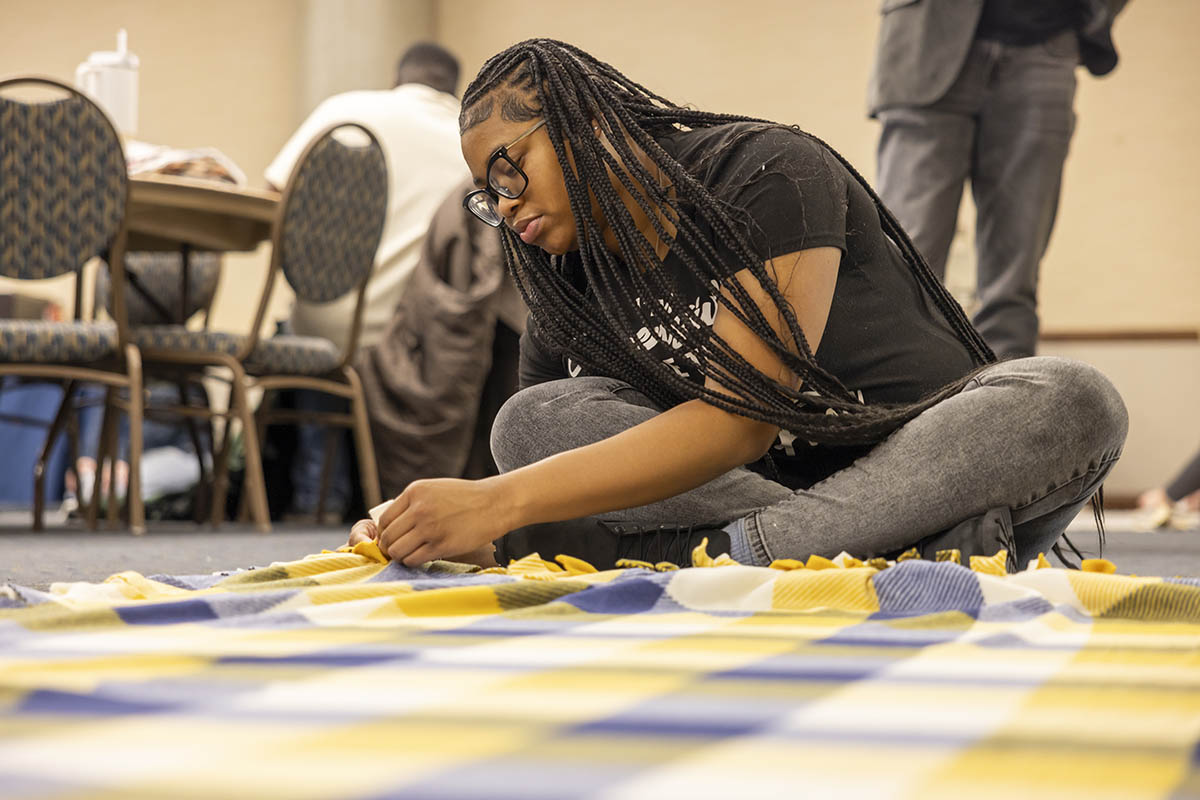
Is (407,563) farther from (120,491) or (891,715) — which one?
(120,491)

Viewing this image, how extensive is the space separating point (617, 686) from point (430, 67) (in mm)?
3247

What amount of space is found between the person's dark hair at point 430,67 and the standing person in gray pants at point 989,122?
5.25 ft

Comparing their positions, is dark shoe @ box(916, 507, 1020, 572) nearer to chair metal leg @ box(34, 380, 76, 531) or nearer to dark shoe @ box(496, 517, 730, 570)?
dark shoe @ box(496, 517, 730, 570)

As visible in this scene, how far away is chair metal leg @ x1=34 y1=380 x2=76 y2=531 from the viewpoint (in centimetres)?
→ 275

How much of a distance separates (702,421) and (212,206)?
1.83m

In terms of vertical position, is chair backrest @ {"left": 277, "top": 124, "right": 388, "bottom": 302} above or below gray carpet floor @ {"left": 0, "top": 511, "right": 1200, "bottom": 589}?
above

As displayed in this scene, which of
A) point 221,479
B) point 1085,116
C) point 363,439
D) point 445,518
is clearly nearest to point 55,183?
point 221,479

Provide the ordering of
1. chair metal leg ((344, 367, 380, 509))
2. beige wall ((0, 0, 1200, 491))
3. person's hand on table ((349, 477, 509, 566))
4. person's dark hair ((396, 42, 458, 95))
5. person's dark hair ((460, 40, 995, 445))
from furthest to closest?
beige wall ((0, 0, 1200, 491))
person's dark hair ((396, 42, 458, 95))
chair metal leg ((344, 367, 380, 509))
person's dark hair ((460, 40, 995, 445))
person's hand on table ((349, 477, 509, 566))

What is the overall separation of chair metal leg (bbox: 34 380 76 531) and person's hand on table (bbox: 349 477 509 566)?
6.34 feet

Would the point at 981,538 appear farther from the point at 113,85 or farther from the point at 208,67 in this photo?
→ the point at 208,67

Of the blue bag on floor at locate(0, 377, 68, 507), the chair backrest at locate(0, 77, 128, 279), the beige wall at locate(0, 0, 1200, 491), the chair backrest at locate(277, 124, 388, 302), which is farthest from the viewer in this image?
the beige wall at locate(0, 0, 1200, 491)

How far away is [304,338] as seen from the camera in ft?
10.3

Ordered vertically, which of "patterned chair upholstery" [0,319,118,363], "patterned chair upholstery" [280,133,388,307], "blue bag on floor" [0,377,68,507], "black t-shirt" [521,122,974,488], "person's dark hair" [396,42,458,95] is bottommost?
"blue bag on floor" [0,377,68,507]

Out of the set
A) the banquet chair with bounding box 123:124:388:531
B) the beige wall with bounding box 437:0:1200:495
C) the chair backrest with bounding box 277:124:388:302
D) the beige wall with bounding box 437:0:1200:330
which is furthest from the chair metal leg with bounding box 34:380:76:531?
the beige wall with bounding box 437:0:1200:330
